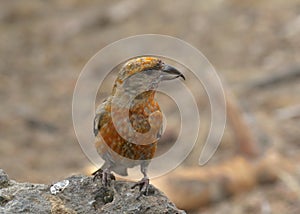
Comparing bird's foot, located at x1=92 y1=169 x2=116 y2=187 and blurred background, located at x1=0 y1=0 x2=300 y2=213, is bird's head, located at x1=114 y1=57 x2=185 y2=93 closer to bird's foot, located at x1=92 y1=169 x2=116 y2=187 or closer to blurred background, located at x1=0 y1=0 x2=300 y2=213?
bird's foot, located at x1=92 y1=169 x2=116 y2=187

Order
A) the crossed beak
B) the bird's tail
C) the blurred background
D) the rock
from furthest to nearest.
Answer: the blurred background → the bird's tail → the crossed beak → the rock

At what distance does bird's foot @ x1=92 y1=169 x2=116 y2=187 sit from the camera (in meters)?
4.55

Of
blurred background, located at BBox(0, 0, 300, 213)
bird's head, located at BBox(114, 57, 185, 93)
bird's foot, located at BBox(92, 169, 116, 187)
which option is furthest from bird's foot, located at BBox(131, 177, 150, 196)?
blurred background, located at BBox(0, 0, 300, 213)

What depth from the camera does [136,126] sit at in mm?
4668

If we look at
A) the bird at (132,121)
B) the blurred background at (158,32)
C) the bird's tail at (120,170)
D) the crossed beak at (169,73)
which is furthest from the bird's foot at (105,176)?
the blurred background at (158,32)

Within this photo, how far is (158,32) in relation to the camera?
1936 cm

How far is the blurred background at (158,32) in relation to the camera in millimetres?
11672

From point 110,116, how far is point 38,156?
344 inches

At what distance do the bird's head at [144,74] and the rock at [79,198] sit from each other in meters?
0.60

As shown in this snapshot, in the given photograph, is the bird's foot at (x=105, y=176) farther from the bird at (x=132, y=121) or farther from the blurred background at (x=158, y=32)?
the blurred background at (x=158, y=32)

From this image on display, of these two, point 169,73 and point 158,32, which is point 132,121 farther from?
point 158,32

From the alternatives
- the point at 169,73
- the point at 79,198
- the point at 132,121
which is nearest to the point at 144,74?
the point at 169,73

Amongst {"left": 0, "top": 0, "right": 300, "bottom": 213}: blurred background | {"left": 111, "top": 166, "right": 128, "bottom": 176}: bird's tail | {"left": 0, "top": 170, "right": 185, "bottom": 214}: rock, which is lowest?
{"left": 0, "top": 170, "right": 185, "bottom": 214}: rock

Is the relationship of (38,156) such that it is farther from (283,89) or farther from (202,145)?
(283,89)
